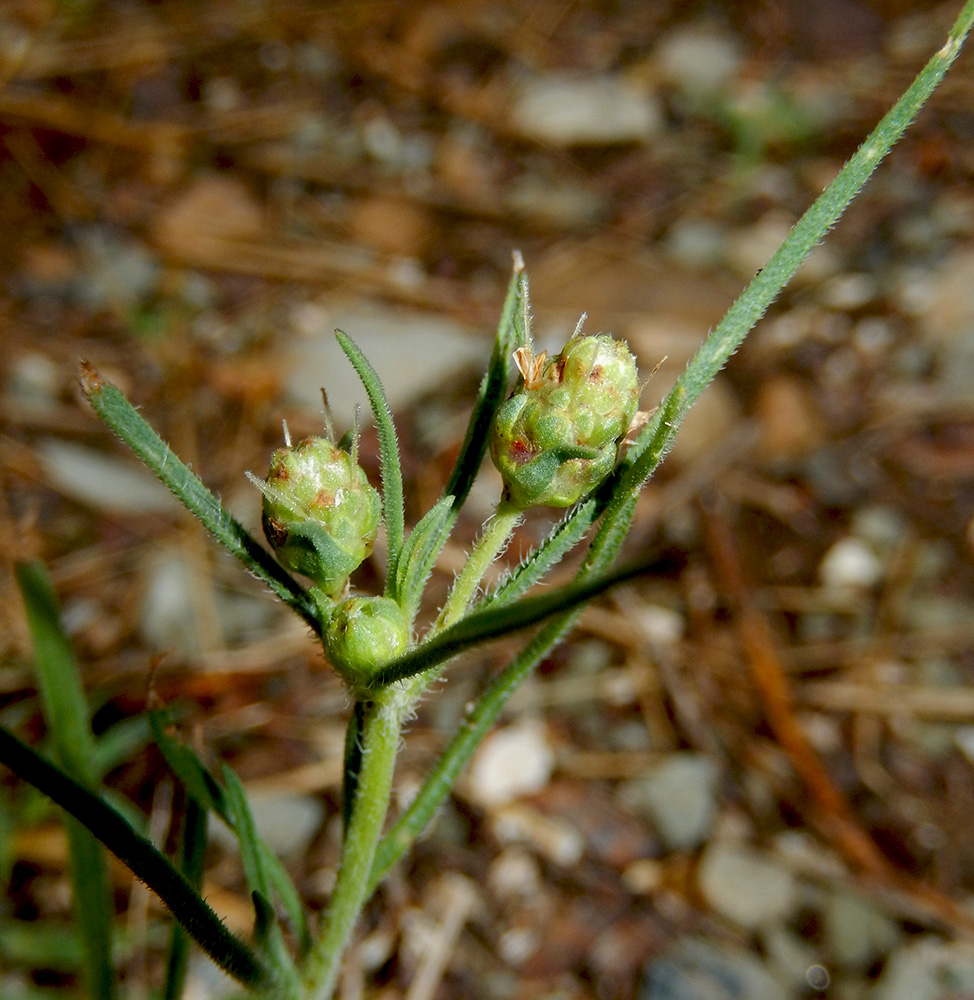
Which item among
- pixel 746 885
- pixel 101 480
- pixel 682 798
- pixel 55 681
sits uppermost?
pixel 101 480

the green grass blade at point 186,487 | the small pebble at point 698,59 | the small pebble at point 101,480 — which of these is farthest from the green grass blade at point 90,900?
the small pebble at point 698,59

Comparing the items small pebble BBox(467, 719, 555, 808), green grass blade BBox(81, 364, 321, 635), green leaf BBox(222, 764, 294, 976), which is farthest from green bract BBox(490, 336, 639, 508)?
small pebble BBox(467, 719, 555, 808)

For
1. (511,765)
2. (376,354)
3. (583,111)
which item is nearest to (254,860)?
(511,765)

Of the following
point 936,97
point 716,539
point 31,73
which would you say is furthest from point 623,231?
point 31,73

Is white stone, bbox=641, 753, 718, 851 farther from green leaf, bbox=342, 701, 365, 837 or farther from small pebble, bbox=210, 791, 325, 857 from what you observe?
green leaf, bbox=342, 701, 365, 837

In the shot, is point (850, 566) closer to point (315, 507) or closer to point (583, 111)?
point (315, 507)

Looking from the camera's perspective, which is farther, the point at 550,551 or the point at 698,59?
the point at 698,59

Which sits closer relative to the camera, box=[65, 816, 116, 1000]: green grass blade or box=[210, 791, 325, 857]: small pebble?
box=[65, 816, 116, 1000]: green grass blade

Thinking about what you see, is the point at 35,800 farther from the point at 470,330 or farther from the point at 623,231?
the point at 623,231
